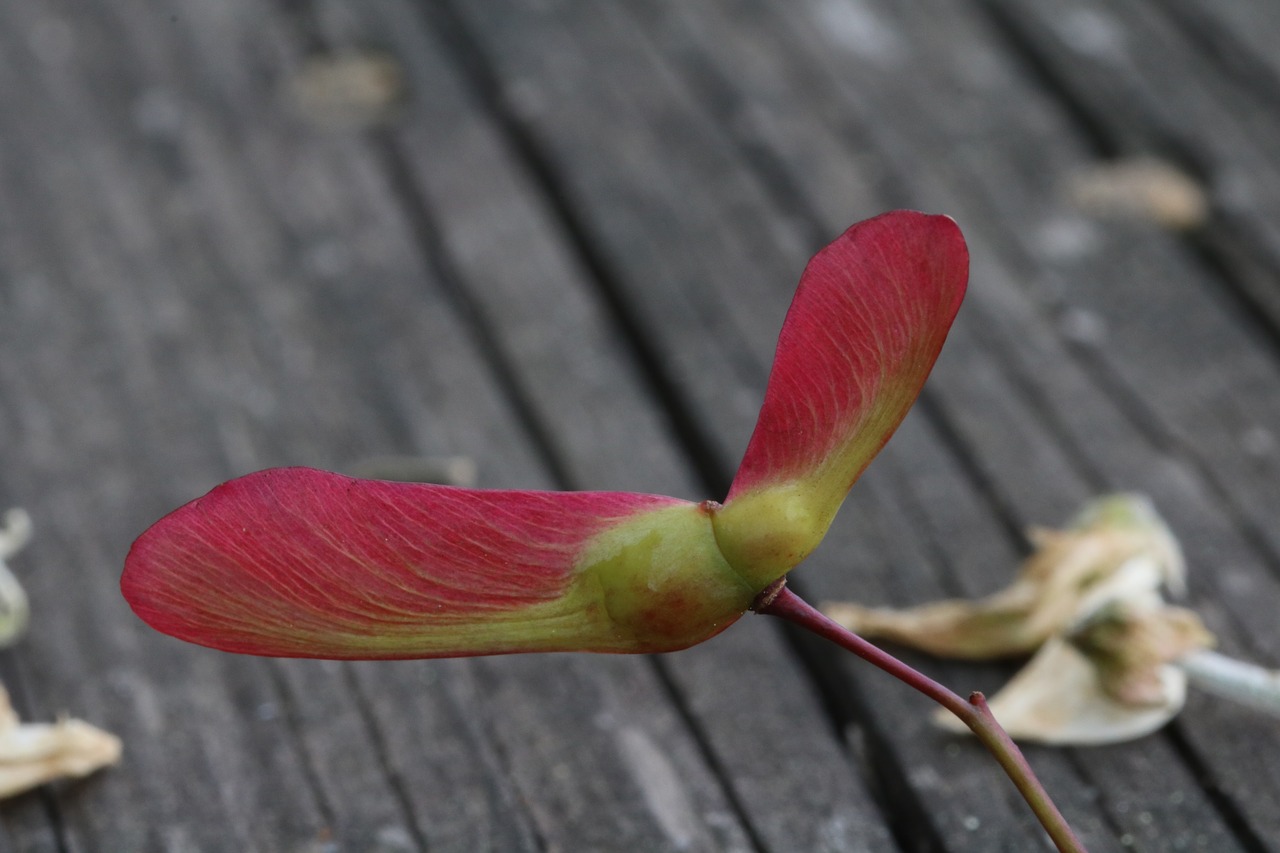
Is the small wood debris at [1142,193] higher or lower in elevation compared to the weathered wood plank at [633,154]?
lower

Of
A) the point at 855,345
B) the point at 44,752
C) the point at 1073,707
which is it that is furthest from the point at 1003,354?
the point at 44,752

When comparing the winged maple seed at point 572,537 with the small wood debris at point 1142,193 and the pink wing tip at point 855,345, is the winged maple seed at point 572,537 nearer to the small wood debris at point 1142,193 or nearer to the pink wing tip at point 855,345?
the pink wing tip at point 855,345

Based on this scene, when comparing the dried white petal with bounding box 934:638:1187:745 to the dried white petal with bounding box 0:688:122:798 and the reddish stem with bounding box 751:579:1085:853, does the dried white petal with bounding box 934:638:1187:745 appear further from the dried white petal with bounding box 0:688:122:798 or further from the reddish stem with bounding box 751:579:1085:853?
the dried white petal with bounding box 0:688:122:798

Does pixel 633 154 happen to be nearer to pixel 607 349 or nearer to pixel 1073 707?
pixel 607 349

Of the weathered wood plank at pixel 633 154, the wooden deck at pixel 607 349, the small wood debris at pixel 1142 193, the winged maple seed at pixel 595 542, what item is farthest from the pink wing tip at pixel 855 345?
the small wood debris at pixel 1142 193

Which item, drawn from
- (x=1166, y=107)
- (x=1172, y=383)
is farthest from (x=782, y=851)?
(x=1166, y=107)

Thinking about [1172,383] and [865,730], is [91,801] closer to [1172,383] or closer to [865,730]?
[865,730]
